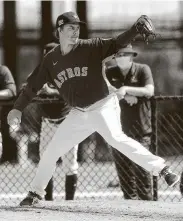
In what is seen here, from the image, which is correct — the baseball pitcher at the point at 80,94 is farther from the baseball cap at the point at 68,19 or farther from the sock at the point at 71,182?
the sock at the point at 71,182

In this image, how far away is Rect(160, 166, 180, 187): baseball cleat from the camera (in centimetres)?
655

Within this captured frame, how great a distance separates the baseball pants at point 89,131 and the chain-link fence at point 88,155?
1.18 metres

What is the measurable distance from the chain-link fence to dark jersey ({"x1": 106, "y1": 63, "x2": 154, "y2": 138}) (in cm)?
1

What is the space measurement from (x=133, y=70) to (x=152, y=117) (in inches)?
22.0

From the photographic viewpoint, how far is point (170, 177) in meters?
6.56

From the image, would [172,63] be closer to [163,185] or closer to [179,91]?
[179,91]

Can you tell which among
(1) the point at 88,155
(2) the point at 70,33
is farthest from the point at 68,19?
(1) the point at 88,155

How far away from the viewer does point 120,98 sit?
7.83m

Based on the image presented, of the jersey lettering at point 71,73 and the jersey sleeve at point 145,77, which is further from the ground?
the jersey lettering at point 71,73

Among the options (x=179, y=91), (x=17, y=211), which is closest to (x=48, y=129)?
(x=17, y=211)

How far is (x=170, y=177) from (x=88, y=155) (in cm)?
401

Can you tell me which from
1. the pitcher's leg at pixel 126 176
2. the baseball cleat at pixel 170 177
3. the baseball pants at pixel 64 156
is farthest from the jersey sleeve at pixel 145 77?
the baseball cleat at pixel 170 177

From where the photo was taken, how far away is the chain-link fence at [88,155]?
826cm

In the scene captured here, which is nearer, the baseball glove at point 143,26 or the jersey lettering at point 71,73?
the baseball glove at point 143,26
